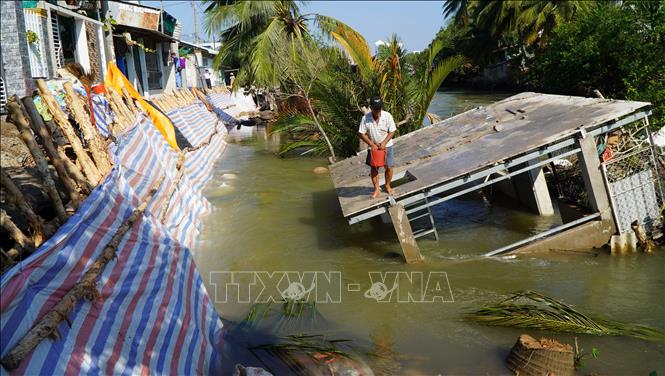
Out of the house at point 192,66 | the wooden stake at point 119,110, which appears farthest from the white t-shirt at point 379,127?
the house at point 192,66

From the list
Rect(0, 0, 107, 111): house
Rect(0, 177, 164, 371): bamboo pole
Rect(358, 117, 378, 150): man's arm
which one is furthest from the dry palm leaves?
Rect(0, 0, 107, 111): house

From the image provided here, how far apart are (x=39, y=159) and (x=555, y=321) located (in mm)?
5386

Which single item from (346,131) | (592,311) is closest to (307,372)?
(592,311)

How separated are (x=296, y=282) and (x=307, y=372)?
268 cm

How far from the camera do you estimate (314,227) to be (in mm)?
10109

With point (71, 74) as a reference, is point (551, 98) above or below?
below

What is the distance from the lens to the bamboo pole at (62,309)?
289cm

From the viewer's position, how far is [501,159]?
736cm

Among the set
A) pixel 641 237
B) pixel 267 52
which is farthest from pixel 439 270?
pixel 267 52

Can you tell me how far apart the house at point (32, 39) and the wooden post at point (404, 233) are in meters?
8.57

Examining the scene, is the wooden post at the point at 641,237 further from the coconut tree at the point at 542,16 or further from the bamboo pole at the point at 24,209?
the coconut tree at the point at 542,16

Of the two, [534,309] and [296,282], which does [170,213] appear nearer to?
[296,282]

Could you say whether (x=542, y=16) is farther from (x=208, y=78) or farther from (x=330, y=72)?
(x=330, y=72)

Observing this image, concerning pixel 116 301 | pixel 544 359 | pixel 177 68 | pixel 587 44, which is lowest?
pixel 544 359
